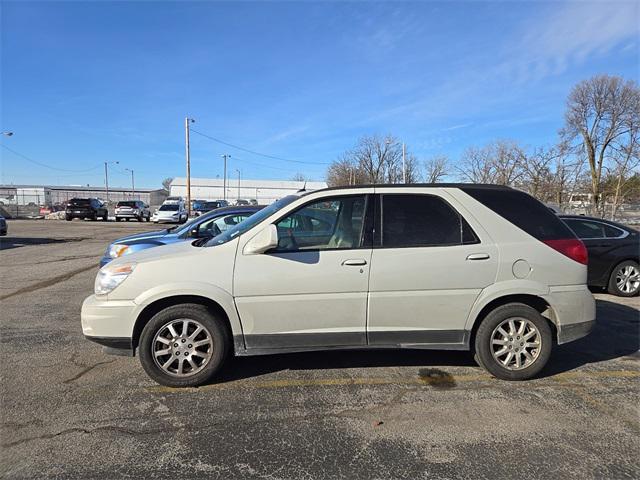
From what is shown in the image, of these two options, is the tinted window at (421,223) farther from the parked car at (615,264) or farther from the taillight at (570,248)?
the parked car at (615,264)

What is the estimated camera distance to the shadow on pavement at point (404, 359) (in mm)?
4254

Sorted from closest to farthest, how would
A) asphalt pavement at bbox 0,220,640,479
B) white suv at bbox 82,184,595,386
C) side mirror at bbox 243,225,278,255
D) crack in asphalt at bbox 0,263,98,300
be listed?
asphalt pavement at bbox 0,220,640,479 → side mirror at bbox 243,225,278,255 → white suv at bbox 82,184,595,386 → crack in asphalt at bbox 0,263,98,300

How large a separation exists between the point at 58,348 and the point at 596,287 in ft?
29.8

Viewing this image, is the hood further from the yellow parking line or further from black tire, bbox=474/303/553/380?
black tire, bbox=474/303/553/380

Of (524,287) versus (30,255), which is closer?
(524,287)

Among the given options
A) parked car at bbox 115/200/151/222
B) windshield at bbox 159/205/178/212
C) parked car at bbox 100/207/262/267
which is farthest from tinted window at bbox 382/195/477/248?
parked car at bbox 115/200/151/222

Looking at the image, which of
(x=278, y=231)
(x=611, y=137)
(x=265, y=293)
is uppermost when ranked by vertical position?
(x=611, y=137)

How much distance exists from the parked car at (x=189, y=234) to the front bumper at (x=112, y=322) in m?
2.81

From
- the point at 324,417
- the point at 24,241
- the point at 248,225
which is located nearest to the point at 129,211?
the point at 24,241

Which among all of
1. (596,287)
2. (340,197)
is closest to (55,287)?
(340,197)

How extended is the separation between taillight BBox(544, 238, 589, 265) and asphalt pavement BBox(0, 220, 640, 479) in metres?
1.18

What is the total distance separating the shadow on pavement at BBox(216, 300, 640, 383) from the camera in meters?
4.25

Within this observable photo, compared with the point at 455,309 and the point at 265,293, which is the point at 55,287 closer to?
the point at 265,293

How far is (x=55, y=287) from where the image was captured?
27.1 feet
